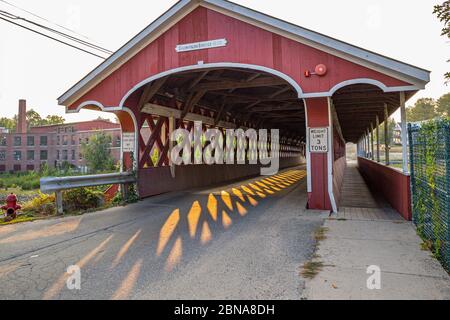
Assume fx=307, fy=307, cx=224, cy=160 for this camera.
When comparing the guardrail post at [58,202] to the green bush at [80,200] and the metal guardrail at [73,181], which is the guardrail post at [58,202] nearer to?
the metal guardrail at [73,181]

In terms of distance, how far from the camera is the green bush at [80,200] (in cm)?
830

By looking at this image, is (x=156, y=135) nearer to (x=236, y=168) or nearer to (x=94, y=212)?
(x=94, y=212)

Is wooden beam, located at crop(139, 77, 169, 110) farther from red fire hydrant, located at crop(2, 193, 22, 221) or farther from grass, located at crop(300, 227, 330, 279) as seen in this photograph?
grass, located at crop(300, 227, 330, 279)

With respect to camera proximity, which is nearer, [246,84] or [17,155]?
[246,84]

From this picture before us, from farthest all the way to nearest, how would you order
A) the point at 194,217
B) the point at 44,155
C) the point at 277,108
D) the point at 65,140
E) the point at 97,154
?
the point at 65,140 < the point at 44,155 < the point at 97,154 < the point at 277,108 < the point at 194,217

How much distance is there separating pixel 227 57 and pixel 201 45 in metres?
0.86

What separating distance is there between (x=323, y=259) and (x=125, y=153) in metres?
7.45

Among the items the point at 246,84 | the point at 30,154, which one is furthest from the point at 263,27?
the point at 30,154

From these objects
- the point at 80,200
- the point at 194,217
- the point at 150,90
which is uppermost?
the point at 150,90

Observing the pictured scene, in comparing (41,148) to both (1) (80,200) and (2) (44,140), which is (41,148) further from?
(1) (80,200)

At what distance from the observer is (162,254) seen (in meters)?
4.54

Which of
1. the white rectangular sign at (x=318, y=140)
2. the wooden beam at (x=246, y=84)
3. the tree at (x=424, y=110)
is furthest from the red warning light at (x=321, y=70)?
the tree at (x=424, y=110)

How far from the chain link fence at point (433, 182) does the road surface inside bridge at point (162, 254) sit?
1.77 m

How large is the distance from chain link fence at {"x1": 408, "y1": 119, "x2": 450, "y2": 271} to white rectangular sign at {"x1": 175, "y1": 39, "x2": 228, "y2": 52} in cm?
499
